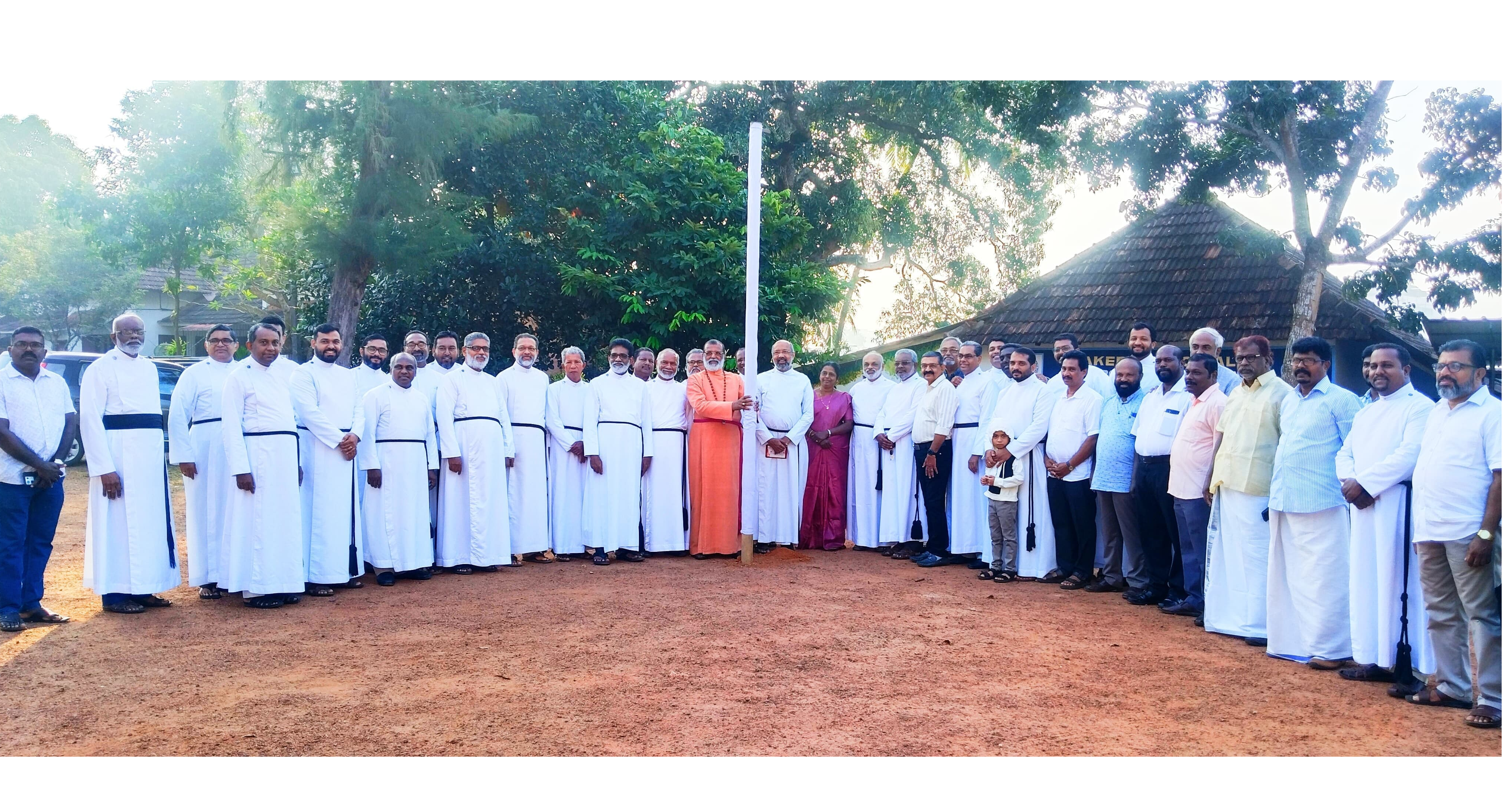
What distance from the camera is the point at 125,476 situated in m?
6.73

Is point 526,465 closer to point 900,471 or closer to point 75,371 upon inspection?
point 900,471

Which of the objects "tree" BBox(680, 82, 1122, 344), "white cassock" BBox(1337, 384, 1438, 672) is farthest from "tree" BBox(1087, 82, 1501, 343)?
"white cassock" BBox(1337, 384, 1438, 672)

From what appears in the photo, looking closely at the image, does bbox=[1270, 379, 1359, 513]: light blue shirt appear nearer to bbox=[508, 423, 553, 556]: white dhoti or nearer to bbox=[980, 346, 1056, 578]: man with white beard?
bbox=[980, 346, 1056, 578]: man with white beard

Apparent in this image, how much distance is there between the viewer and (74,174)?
25.7 m

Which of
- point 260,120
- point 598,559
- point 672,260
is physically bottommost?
point 598,559

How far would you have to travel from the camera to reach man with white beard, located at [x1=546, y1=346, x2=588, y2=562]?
9.02m

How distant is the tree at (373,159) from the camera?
1381cm

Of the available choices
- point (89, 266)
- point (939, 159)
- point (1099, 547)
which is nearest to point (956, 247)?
point (939, 159)

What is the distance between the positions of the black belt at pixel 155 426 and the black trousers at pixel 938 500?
18.1ft

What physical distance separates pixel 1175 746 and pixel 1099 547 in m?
3.97

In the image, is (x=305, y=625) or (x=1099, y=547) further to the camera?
(x=1099, y=547)

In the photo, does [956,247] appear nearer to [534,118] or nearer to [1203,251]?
[1203,251]

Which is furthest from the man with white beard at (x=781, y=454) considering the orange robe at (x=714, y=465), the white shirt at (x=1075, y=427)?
the white shirt at (x=1075, y=427)

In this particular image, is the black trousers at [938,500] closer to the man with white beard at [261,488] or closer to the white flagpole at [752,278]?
the white flagpole at [752,278]
